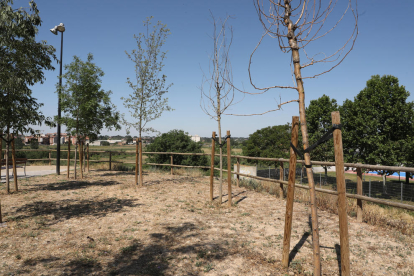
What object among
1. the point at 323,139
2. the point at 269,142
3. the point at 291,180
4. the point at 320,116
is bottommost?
the point at 291,180

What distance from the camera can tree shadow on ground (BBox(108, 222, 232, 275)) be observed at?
3568mm

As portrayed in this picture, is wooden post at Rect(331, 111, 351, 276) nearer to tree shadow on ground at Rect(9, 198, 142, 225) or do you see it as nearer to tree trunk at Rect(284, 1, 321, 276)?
tree trunk at Rect(284, 1, 321, 276)

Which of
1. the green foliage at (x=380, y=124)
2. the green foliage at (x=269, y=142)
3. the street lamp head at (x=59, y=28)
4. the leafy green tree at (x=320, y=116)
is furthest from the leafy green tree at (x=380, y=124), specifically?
the street lamp head at (x=59, y=28)

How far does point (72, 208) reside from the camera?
22.3ft

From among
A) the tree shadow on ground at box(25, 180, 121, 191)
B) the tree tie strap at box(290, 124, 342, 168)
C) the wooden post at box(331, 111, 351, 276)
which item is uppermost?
the tree tie strap at box(290, 124, 342, 168)

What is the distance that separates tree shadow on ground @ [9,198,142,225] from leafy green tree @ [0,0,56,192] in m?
2.56

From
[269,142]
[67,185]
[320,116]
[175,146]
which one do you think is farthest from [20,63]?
[269,142]

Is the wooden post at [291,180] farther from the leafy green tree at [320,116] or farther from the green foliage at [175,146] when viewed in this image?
the leafy green tree at [320,116]

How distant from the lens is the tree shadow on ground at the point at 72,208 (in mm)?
6168

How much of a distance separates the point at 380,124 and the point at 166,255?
1081 inches

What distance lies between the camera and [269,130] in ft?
163

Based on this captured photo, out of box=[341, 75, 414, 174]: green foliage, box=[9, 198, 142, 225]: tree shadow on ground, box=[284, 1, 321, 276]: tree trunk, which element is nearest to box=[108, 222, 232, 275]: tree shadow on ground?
box=[284, 1, 321, 276]: tree trunk

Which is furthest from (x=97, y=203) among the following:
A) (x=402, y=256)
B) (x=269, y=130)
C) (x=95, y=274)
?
(x=269, y=130)

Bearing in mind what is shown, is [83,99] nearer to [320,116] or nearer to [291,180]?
[291,180]
